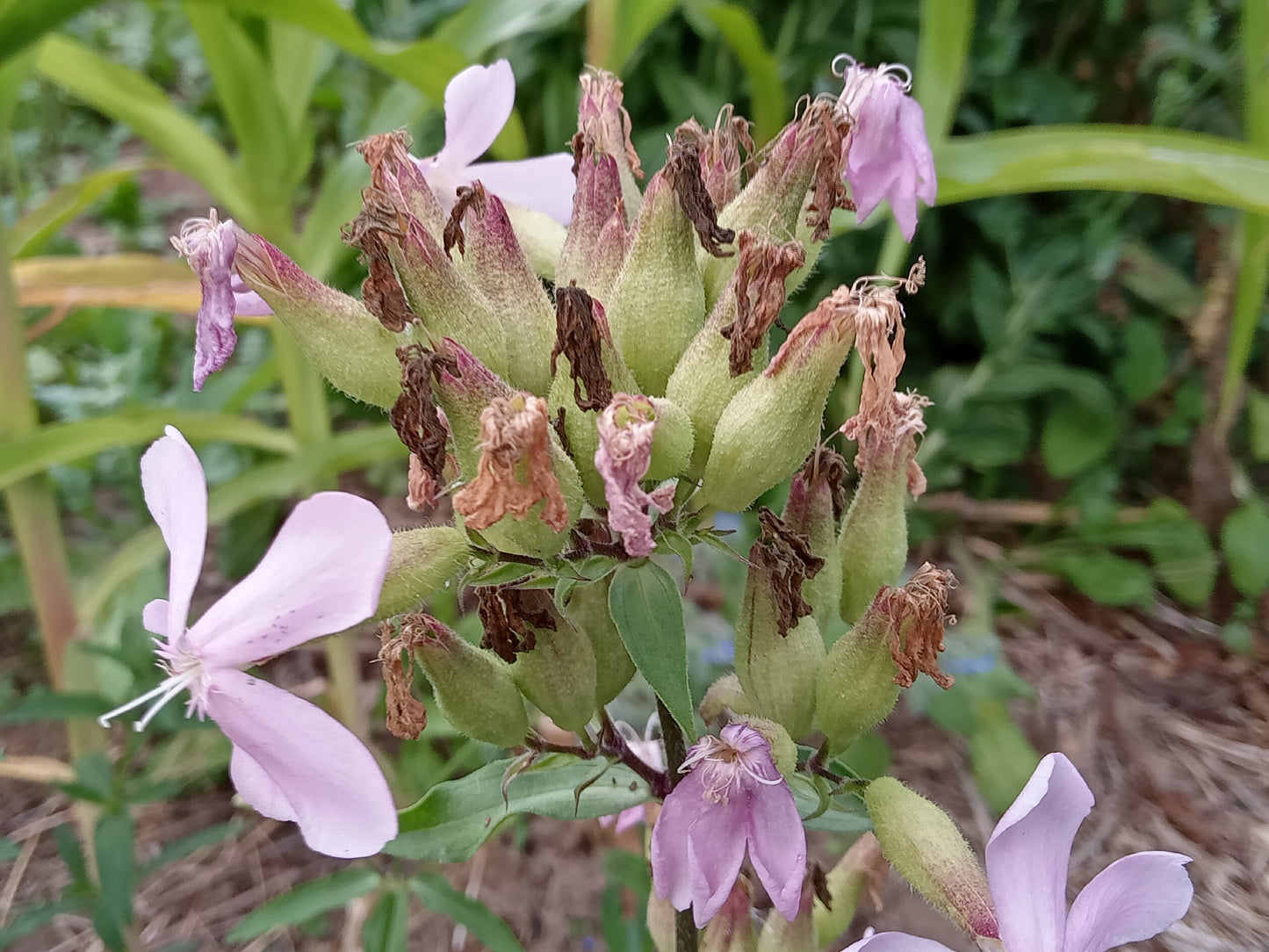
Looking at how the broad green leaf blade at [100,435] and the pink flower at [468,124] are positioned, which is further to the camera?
the broad green leaf blade at [100,435]

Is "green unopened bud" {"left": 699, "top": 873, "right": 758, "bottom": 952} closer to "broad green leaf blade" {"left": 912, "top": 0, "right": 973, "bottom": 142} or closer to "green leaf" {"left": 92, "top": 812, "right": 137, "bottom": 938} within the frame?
"green leaf" {"left": 92, "top": 812, "right": 137, "bottom": 938}

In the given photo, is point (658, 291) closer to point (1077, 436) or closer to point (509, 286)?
point (509, 286)

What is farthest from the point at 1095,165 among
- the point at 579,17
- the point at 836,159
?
the point at 579,17

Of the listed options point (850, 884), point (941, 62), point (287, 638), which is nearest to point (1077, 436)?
point (941, 62)

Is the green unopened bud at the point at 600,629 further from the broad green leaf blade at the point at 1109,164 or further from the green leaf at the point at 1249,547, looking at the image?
the green leaf at the point at 1249,547

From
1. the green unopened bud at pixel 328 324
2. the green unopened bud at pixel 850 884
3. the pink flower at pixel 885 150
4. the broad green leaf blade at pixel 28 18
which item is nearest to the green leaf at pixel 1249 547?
the green unopened bud at pixel 850 884

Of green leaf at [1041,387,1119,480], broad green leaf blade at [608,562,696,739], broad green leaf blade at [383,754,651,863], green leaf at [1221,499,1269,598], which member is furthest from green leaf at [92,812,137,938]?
green leaf at [1221,499,1269,598]
